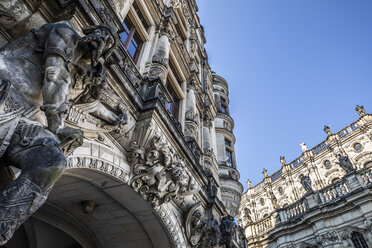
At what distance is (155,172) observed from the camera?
4.96m

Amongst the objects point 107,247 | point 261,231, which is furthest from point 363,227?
point 107,247

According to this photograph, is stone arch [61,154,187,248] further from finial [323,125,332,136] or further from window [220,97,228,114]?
finial [323,125,332,136]

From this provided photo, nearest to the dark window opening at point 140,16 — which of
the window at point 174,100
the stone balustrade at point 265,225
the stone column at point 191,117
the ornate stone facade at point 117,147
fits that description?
the ornate stone facade at point 117,147

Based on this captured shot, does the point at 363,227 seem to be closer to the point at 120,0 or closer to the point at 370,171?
the point at 370,171

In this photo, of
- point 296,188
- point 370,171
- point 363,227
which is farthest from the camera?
point 296,188

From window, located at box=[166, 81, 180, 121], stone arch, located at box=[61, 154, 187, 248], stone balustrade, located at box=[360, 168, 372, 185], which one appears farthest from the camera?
stone balustrade, located at box=[360, 168, 372, 185]

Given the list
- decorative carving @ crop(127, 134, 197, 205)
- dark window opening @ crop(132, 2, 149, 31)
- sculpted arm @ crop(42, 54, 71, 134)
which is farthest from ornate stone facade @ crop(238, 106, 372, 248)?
sculpted arm @ crop(42, 54, 71, 134)

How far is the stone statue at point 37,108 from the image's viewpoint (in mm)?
1929

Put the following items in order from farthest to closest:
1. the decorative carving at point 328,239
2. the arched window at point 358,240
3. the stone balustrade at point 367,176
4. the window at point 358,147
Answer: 1. the window at point 358,147
2. the decorative carving at point 328,239
3. the stone balustrade at point 367,176
4. the arched window at point 358,240

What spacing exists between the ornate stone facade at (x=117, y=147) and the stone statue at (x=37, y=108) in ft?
0.10

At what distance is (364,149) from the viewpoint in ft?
85.4

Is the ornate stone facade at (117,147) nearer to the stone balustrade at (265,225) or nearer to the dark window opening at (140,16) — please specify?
the dark window opening at (140,16)

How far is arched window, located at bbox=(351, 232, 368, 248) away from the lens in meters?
16.7

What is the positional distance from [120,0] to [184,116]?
14.4ft
